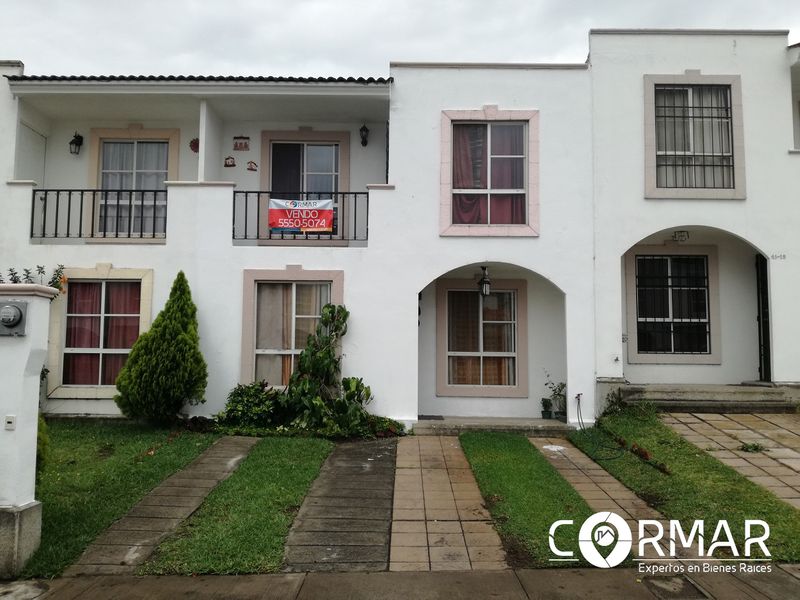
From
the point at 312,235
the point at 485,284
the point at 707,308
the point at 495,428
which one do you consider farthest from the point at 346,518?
the point at 707,308

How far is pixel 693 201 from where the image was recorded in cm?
905

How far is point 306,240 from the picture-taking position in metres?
9.41

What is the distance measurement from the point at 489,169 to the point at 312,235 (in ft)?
10.7

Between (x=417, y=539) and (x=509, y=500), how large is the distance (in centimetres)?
126

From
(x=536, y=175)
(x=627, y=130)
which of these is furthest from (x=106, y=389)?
(x=627, y=130)

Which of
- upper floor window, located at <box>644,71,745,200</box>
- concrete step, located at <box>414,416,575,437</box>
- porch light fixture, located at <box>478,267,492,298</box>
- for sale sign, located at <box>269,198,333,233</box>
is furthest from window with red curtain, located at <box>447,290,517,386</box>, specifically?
upper floor window, located at <box>644,71,745,200</box>

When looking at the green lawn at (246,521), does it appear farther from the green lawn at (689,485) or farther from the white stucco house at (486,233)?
the green lawn at (689,485)

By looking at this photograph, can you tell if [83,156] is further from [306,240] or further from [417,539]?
[417,539]

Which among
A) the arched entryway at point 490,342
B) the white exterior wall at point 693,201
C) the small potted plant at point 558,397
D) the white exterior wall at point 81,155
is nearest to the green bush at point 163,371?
the white exterior wall at point 81,155

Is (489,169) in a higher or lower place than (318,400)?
higher

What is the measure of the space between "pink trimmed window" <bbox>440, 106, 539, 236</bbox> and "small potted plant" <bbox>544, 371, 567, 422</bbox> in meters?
2.83

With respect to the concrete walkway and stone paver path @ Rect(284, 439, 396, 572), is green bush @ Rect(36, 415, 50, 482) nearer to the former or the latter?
the concrete walkway

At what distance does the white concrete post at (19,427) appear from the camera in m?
4.05

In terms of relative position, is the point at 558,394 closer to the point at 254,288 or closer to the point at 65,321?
the point at 254,288
